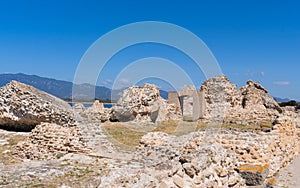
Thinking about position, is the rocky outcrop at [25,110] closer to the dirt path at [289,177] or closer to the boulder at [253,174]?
the boulder at [253,174]

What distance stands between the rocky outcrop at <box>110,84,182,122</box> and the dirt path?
27.0 ft

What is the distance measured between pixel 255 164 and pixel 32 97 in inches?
399

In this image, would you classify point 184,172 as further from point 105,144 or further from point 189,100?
point 189,100

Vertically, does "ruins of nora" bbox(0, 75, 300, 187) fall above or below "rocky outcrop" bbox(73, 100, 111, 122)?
below

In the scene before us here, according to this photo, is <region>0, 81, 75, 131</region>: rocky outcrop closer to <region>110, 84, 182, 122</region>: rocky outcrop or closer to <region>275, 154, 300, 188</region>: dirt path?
<region>110, 84, 182, 122</region>: rocky outcrop

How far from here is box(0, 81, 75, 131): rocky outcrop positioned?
14188mm

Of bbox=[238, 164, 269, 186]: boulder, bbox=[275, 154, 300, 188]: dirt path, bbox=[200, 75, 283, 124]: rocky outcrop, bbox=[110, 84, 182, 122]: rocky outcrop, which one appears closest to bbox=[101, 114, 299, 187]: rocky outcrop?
bbox=[238, 164, 269, 186]: boulder

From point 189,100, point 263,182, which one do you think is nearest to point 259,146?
point 263,182

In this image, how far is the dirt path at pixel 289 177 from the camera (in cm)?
943

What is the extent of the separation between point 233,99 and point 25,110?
54.3ft

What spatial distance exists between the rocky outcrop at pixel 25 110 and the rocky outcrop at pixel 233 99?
11.9m

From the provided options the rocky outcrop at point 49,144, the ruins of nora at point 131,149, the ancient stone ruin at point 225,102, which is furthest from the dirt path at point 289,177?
the ancient stone ruin at point 225,102

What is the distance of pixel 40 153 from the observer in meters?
9.88

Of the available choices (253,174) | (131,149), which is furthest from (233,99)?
(253,174)
